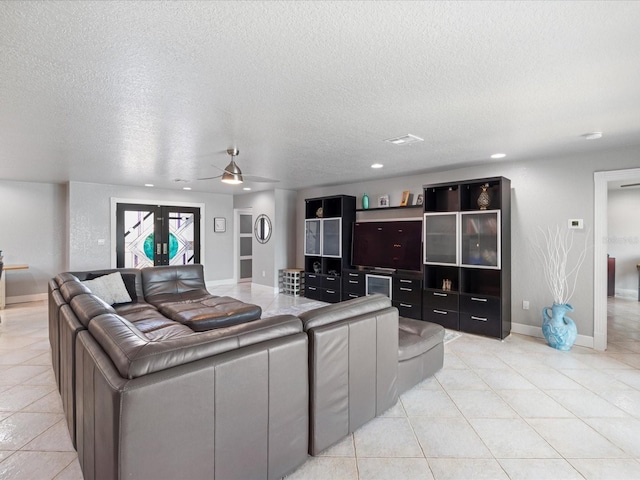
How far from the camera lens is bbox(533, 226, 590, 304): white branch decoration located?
4230 millimetres

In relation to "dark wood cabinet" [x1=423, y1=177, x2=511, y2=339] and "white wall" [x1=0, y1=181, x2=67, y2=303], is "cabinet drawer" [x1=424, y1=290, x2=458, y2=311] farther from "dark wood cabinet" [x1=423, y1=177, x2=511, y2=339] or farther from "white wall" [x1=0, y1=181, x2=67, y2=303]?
"white wall" [x1=0, y1=181, x2=67, y2=303]

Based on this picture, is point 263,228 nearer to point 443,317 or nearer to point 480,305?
point 443,317

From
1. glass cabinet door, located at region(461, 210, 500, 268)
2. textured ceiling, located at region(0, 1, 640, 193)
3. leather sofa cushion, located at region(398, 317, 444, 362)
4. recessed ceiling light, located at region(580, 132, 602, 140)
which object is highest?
textured ceiling, located at region(0, 1, 640, 193)

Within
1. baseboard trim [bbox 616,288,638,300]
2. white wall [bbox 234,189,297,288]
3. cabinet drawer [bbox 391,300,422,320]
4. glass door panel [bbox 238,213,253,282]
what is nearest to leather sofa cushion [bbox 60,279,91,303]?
cabinet drawer [bbox 391,300,422,320]

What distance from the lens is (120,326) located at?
1.77 meters

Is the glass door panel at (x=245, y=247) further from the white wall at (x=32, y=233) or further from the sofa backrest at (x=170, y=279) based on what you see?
the white wall at (x=32, y=233)

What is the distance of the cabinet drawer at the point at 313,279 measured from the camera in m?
6.87

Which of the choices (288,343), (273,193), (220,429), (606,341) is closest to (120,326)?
(220,429)

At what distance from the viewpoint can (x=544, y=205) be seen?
4.44m

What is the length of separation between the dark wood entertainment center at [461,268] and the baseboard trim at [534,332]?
0.61ft

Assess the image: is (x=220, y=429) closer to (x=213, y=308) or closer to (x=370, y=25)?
(x=370, y=25)

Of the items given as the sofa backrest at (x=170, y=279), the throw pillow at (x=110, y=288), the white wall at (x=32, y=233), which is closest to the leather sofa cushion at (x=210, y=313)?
the throw pillow at (x=110, y=288)

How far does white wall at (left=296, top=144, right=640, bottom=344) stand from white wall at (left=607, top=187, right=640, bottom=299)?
147 inches

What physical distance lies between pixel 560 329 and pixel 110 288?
18.3 feet
